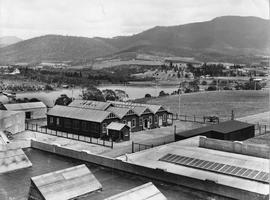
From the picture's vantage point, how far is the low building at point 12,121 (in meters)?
35.7

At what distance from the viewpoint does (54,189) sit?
12453 mm

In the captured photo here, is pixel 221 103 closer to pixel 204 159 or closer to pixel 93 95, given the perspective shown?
pixel 93 95

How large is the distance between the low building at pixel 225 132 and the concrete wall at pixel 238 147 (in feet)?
11.1

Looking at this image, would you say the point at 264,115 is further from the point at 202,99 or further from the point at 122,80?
the point at 122,80

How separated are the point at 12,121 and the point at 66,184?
26083 mm

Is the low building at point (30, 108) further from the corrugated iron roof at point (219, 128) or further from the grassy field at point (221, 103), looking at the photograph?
the corrugated iron roof at point (219, 128)

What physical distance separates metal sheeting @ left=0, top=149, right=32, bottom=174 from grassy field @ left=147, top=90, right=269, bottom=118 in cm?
3786

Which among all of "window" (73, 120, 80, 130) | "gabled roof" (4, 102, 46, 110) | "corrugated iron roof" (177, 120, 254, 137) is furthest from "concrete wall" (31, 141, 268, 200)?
"gabled roof" (4, 102, 46, 110)

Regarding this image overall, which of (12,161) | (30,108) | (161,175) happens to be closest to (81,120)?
(30,108)

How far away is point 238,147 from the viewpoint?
23734mm

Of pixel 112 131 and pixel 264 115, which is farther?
pixel 264 115

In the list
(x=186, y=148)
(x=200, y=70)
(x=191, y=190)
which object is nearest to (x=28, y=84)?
(x=200, y=70)

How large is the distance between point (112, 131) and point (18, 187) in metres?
18.9

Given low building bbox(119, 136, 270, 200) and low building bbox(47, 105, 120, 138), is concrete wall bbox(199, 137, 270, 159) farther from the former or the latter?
low building bbox(47, 105, 120, 138)
